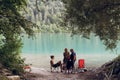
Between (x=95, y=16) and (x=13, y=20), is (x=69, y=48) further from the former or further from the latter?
(x=13, y=20)

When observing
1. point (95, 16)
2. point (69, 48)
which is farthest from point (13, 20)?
point (69, 48)

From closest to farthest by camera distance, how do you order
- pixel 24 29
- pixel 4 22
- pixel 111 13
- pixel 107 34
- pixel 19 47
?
pixel 4 22 → pixel 24 29 → pixel 111 13 → pixel 107 34 → pixel 19 47

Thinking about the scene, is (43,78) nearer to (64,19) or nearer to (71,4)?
(64,19)

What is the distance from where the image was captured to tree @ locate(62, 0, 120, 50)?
17859 millimetres

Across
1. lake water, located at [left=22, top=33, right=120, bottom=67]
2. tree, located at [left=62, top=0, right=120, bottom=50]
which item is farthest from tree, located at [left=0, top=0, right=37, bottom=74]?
tree, located at [left=62, top=0, right=120, bottom=50]

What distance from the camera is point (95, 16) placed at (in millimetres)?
18156

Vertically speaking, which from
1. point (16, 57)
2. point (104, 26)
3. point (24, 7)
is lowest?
point (16, 57)

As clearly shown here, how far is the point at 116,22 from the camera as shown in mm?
18969

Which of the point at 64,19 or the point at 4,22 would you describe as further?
the point at 64,19

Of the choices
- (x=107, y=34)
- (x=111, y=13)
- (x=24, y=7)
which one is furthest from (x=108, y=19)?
(x=24, y=7)

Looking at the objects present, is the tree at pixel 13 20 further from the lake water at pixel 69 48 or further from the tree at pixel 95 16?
the tree at pixel 95 16

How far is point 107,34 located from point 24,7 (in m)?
5.08

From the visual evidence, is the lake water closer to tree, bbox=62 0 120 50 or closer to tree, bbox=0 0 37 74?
tree, bbox=0 0 37 74

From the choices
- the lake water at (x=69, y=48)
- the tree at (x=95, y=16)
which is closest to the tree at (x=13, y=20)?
the lake water at (x=69, y=48)
